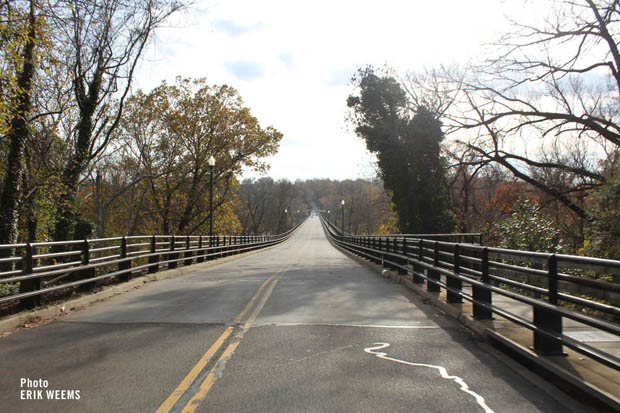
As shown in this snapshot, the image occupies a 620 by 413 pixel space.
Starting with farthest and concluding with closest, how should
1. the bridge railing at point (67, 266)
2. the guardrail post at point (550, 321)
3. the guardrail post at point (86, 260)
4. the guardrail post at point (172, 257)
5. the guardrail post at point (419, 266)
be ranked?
the guardrail post at point (172, 257)
the guardrail post at point (419, 266)
the guardrail post at point (86, 260)
the bridge railing at point (67, 266)
the guardrail post at point (550, 321)

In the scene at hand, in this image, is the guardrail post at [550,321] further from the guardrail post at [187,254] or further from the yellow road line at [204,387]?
the guardrail post at [187,254]

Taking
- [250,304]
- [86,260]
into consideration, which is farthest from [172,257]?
[250,304]

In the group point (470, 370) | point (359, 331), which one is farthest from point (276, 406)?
point (359, 331)

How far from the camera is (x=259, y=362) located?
5098 millimetres

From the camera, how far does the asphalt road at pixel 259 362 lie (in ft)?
13.0

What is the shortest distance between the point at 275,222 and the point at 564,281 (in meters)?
105

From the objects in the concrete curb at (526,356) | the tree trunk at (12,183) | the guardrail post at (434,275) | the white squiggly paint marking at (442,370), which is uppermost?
the tree trunk at (12,183)

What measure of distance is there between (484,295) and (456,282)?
4.15 feet

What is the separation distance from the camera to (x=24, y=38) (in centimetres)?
935

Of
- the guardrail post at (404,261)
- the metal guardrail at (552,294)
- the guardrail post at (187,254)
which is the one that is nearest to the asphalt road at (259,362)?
the metal guardrail at (552,294)

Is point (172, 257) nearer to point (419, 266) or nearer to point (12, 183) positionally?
point (12, 183)

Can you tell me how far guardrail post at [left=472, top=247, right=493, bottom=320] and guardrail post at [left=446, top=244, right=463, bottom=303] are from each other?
35.5 inches

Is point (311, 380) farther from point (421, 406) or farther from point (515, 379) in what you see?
point (515, 379)

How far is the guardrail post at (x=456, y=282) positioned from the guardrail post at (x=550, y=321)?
9.02ft
